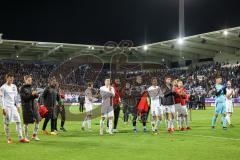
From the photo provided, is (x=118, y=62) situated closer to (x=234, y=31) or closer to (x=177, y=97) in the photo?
(x=177, y=97)

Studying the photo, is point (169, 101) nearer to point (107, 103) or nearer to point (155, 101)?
point (155, 101)

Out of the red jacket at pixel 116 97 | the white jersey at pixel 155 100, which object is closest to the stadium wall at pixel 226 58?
the red jacket at pixel 116 97

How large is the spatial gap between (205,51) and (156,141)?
46.5 m

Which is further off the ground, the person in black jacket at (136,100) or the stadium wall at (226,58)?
the stadium wall at (226,58)

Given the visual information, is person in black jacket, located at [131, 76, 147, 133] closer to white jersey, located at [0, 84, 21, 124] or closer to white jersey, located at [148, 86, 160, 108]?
white jersey, located at [148, 86, 160, 108]

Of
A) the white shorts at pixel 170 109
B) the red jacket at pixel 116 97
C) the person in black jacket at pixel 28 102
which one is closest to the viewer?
the person in black jacket at pixel 28 102

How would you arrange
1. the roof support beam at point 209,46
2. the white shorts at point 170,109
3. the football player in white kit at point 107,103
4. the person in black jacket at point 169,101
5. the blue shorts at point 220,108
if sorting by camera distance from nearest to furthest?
the football player in white kit at point 107,103, the person in black jacket at point 169,101, the white shorts at point 170,109, the blue shorts at point 220,108, the roof support beam at point 209,46

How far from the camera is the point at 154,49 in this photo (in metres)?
59.2

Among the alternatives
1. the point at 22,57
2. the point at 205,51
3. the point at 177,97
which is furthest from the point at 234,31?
the point at 22,57

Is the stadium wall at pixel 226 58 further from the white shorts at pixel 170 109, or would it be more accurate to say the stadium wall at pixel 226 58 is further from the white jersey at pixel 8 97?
the white jersey at pixel 8 97

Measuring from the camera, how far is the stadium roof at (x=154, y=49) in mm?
48219

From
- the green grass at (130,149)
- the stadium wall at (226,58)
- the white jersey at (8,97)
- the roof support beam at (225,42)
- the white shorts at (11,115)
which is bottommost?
the green grass at (130,149)

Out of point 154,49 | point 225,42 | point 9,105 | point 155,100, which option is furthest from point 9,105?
point 154,49

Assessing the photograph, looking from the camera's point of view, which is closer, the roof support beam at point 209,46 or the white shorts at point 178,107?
the white shorts at point 178,107
